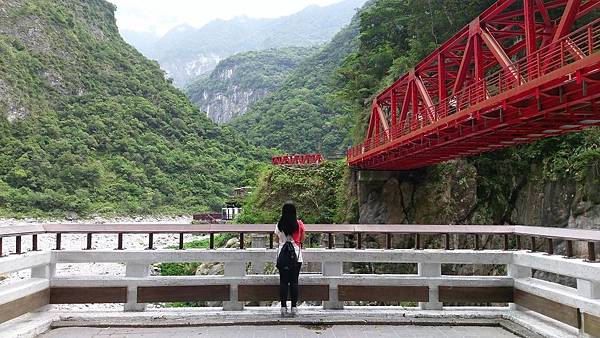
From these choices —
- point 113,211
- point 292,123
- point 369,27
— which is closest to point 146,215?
point 113,211

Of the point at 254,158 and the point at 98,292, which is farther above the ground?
the point at 254,158

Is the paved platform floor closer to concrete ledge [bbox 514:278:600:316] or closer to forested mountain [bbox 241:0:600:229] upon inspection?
concrete ledge [bbox 514:278:600:316]

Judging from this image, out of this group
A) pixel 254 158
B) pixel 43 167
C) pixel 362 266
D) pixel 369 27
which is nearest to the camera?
pixel 362 266

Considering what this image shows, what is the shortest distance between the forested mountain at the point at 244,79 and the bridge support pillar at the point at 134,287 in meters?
157

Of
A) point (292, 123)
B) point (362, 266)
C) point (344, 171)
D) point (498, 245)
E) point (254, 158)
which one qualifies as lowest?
point (362, 266)

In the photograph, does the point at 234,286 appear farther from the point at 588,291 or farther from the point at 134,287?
the point at 588,291

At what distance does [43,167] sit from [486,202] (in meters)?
71.8

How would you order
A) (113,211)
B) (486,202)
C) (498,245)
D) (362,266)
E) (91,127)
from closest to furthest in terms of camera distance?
(498,245) → (486,202) → (362,266) → (113,211) → (91,127)

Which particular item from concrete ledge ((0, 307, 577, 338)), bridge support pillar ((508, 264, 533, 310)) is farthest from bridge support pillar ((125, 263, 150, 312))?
bridge support pillar ((508, 264, 533, 310))

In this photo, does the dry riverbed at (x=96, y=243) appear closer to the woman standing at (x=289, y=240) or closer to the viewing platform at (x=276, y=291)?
the viewing platform at (x=276, y=291)

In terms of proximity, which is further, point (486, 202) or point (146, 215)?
point (146, 215)

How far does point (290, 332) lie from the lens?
5.69 metres

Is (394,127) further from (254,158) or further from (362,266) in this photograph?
(254,158)

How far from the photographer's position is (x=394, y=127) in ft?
73.0
